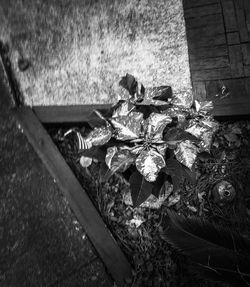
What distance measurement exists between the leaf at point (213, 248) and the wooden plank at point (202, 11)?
4.71ft

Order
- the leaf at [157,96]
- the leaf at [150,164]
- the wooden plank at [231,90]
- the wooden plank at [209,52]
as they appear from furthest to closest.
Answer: the wooden plank at [209,52] → the wooden plank at [231,90] → the leaf at [157,96] → the leaf at [150,164]

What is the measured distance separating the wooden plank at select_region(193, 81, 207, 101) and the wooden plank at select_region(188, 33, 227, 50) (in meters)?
0.27

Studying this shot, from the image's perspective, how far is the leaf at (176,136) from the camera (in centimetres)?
154

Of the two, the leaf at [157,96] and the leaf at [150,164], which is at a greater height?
the leaf at [157,96]

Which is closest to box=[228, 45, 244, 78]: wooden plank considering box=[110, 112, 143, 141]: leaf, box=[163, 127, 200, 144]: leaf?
box=[163, 127, 200, 144]: leaf

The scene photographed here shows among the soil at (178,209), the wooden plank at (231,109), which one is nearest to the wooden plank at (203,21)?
the wooden plank at (231,109)

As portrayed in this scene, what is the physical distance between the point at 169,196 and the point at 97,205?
1.58ft

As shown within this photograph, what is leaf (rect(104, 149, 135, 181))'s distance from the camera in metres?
1.55

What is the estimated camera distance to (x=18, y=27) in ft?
8.16

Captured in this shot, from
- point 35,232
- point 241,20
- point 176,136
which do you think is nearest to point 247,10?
point 241,20

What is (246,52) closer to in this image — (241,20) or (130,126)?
(241,20)

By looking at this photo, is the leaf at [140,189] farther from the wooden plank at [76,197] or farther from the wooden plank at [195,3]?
the wooden plank at [195,3]

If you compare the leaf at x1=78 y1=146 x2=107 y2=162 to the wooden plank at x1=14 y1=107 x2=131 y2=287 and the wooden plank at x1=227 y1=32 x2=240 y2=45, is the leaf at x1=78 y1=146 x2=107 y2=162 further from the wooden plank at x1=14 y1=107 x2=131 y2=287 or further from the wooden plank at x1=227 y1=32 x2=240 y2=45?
the wooden plank at x1=227 y1=32 x2=240 y2=45

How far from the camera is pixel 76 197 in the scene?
2.13 metres
